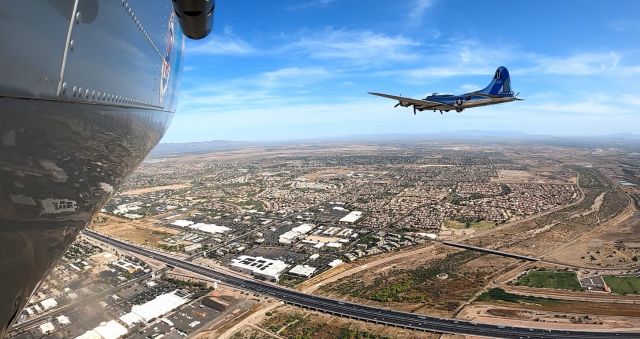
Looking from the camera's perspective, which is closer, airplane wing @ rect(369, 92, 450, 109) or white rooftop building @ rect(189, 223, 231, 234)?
airplane wing @ rect(369, 92, 450, 109)

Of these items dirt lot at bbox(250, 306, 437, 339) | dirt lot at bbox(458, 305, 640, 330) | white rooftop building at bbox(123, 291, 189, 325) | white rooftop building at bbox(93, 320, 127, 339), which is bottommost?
dirt lot at bbox(458, 305, 640, 330)

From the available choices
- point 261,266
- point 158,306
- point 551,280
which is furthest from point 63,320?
point 551,280

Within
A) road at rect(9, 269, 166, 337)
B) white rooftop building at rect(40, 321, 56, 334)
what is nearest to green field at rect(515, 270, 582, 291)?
road at rect(9, 269, 166, 337)

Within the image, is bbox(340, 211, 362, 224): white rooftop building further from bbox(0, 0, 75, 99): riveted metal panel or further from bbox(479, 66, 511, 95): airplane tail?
bbox(0, 0, 75, 99): riveted metal panel

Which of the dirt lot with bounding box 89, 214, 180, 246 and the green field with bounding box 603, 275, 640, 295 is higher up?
the dirt lot with bounding box 89, 214, 180, 246

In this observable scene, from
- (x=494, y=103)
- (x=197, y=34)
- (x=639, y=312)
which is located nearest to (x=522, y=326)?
(x=639, y=312)

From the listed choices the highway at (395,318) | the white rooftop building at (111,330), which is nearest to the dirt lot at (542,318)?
the highway at (395,318)
